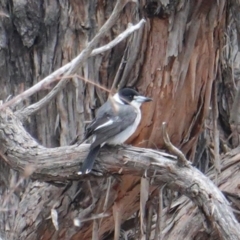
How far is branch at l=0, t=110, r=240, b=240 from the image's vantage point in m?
3.77

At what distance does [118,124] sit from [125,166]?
47 cm

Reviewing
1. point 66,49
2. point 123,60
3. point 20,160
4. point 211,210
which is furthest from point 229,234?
point 66,49

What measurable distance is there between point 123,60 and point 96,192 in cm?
81

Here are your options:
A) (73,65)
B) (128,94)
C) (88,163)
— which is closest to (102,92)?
(128,94)

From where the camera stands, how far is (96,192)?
5.01m

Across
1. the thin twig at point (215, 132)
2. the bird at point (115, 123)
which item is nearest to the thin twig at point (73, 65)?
the bird at point (115, 123)

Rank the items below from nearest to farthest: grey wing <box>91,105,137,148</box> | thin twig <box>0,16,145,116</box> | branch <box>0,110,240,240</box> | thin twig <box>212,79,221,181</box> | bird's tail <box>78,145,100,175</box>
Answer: thin twig <box>0,16,145,116</box> → branch <box>0,110,240,240</box> → bird's tail <box>78,145,100,175</box> → grey wing <box>91,105,137,148</box> → thin twig <box>212,79,221,181</box>

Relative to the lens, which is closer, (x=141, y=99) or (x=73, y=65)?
(x=73, y=65)

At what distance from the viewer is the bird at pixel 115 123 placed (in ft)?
14.0

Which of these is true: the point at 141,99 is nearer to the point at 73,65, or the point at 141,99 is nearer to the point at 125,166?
the point at 125,166

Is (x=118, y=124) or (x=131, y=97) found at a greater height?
(x=131, y=97)

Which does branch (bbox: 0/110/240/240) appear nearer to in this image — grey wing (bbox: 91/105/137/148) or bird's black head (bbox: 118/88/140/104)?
grey wing (bbox: 91/105/137/148)

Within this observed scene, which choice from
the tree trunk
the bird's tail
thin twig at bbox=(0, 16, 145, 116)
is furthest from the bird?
thin twig at bbox=(0, 16, 145, 116)

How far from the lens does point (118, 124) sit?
4.59 metres
